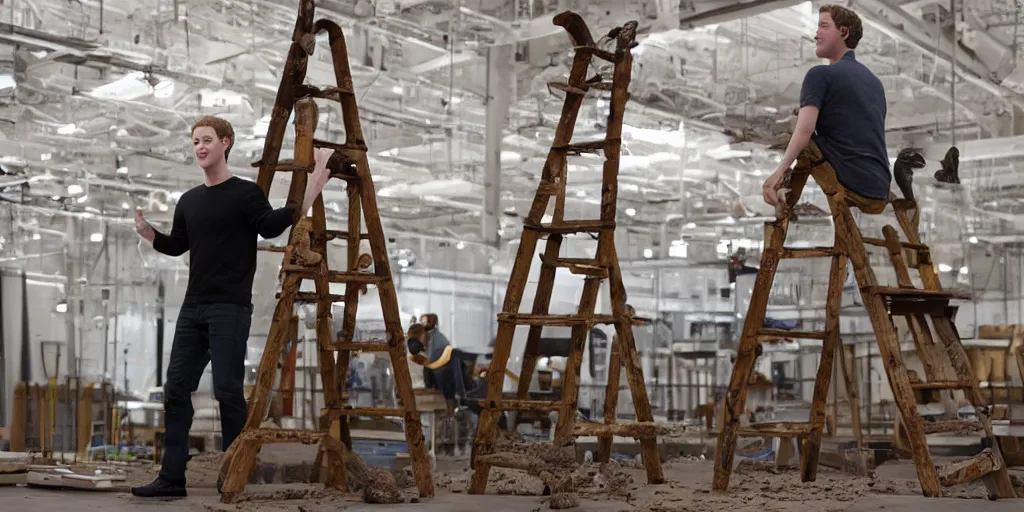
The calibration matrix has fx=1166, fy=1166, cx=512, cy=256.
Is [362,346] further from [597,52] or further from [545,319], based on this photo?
[597,52]

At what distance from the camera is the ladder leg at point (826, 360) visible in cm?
426

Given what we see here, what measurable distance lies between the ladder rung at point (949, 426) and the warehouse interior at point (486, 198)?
6.79ft

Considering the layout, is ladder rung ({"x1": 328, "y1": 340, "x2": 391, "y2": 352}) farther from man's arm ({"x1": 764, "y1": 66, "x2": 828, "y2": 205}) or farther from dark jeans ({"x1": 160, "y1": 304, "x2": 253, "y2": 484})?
man's arm ({"x1": 764, "y1": 66, "x2": 828, "y2": 205})

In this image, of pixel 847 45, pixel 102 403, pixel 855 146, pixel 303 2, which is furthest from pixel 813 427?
pixel 102 403

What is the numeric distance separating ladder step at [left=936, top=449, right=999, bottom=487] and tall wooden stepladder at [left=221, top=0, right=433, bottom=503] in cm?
179

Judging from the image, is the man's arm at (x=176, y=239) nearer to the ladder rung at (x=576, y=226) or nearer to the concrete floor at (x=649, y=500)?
the concrete floor at (x=649, y=500)

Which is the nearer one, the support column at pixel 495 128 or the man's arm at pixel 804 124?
the man's arm at pixel 804 124

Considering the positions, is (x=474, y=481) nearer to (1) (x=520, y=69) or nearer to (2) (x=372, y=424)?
(2) (x=372, y=424)

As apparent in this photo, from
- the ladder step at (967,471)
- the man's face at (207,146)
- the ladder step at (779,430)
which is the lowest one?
the ladder step at (967,471)

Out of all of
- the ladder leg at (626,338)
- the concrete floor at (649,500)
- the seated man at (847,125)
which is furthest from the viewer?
the ladder leg at (626,338)

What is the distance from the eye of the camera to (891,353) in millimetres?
3938

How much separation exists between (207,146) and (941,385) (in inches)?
106

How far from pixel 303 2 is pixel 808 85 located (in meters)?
1.81

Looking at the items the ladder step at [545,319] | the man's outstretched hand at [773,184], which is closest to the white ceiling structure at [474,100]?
the ladder step at [545,319]
